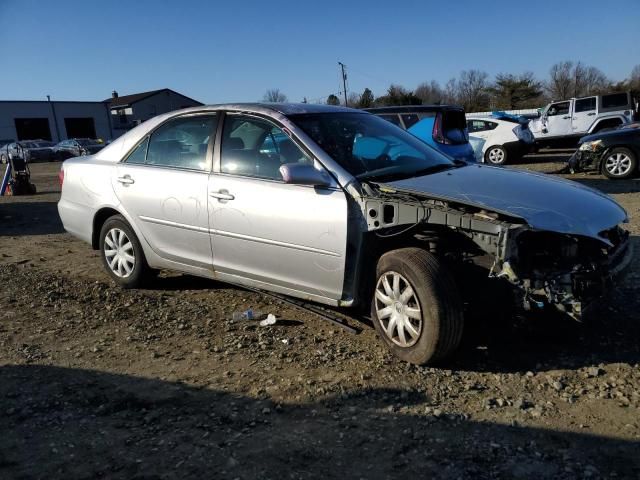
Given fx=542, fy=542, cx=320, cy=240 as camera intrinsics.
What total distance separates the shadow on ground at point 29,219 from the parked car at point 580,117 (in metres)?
15.5

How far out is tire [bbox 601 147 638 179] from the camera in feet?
36.9

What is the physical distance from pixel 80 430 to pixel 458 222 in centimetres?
248

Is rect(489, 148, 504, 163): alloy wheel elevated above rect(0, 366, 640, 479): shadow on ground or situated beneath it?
elevated above

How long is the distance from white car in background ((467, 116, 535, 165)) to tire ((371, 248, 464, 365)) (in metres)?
12.3

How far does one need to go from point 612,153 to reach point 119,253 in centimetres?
1042

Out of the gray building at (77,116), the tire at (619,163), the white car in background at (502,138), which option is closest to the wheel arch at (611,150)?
the tire at (619,163)

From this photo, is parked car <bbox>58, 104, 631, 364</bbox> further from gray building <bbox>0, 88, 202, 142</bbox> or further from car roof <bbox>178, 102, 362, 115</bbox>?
gray building <bbox>0, 88, 202, 142</bbox>

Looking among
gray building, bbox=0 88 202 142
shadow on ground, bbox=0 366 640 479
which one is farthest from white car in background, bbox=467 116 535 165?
gray building, bbox=0 88 202 142

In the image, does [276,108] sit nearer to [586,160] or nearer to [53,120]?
[586,160]

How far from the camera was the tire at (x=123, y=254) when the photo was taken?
516 cm

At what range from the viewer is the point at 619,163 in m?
11.4

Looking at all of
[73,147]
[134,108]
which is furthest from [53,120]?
[73,147]

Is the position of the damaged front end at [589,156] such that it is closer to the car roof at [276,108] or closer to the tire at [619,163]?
the tire at [619,163]

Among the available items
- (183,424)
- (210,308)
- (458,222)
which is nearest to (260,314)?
(210,308)
